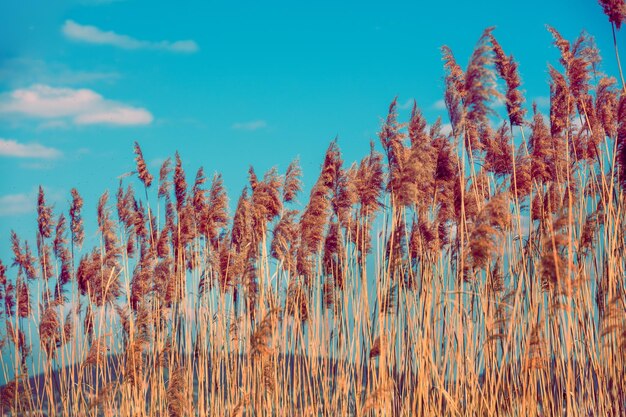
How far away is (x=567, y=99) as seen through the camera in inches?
195

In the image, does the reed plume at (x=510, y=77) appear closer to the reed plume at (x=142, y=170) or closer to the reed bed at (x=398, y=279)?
the reed bed at (x=398, y=279)

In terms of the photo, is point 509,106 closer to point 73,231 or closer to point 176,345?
point 176,345

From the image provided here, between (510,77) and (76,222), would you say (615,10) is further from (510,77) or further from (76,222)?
(76,222)

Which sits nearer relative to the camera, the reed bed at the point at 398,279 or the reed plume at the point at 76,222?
the reed bed at the point at 398,279

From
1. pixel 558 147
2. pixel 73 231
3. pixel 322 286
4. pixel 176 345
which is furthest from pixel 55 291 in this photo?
pixel 558 147

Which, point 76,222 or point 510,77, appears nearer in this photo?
point 510,77

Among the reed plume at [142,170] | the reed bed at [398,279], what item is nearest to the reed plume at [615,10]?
A: the reed bed at [398,279]

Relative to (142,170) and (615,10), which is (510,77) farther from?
(142,170)

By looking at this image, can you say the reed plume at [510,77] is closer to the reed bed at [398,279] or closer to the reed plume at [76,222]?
the reed bed at [398,279]

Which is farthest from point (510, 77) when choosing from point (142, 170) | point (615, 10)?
point (142, 170)

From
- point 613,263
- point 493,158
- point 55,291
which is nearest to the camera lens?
point 613,263

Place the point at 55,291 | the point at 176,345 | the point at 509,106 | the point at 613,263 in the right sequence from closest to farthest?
1. the point at 613,263
2. the point at 509,106
3. the point at 176,345
4. the point at 55,291

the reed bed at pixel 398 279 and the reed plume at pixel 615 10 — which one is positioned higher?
the reed plume at pixel 615 10

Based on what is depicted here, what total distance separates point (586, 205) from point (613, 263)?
0.81 m
